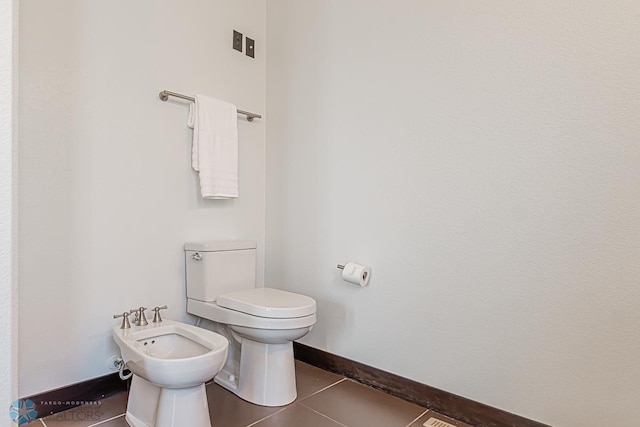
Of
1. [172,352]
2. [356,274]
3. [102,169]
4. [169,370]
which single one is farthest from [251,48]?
[169,370]

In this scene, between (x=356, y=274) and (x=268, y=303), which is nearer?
(x=268, y=303)

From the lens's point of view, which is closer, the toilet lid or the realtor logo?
the realtor logo

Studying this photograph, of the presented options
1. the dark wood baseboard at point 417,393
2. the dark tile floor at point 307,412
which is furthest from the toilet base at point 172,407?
the dark wood baseboard at point 417,393

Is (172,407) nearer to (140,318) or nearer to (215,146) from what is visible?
(140,318)

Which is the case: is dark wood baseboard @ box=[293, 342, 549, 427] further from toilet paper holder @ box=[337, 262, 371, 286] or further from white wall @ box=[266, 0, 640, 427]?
toilet paper holder @ box=[337, 262, 371, 286]

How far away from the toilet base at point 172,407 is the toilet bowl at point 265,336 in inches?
13.1

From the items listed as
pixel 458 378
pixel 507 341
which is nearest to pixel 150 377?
pixel 458 378

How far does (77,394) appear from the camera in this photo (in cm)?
160

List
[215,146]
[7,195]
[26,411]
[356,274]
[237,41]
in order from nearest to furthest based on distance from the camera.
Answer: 1. [7,195]
2. [26,411]
3. [356,274]
4. [215,146]
5. [237,41]

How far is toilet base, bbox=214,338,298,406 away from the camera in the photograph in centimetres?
168

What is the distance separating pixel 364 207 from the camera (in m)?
1.88

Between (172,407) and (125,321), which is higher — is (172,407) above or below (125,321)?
below

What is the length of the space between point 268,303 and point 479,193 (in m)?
1.00

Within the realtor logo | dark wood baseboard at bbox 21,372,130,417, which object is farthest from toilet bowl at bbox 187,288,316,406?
the realtor logo
